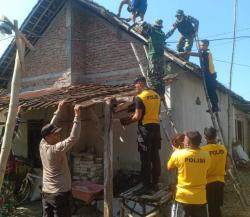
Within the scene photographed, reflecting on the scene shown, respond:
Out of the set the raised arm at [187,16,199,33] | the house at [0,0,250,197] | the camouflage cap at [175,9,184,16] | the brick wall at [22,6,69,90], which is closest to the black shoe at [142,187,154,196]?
the house at [0,0,250,197]

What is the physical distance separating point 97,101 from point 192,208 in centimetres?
314

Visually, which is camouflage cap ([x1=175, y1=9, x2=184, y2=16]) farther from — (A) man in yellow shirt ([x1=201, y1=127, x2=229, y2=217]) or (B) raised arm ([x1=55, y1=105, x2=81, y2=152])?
(B) raised arm ([x1=55, y1=105, x2=81, y2=152])

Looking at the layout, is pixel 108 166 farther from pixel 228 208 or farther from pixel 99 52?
pixel 99 52

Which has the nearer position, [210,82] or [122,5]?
[210,82]

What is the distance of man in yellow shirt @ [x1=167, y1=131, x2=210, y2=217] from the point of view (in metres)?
5.17

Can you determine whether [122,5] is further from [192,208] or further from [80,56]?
[192,208]

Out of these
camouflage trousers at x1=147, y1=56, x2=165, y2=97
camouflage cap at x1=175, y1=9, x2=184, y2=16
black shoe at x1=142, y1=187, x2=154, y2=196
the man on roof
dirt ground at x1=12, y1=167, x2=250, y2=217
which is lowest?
dirt ground at x1=12, y1=167, x2=250, y2=217

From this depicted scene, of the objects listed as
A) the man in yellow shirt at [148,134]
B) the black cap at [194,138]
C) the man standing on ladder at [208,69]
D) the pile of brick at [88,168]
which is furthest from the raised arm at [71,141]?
the pile of brick at [88,168]

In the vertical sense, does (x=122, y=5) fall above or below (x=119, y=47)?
above

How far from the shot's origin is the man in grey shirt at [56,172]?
5.23 metres

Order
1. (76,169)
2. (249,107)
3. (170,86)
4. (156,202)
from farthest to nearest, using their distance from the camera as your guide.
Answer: (249,107), (76,169), (170,86), (156,202)

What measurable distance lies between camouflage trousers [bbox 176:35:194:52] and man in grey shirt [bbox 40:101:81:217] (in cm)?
538

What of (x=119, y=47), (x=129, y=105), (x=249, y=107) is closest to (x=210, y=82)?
(x=129, y=105)

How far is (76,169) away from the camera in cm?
1065
